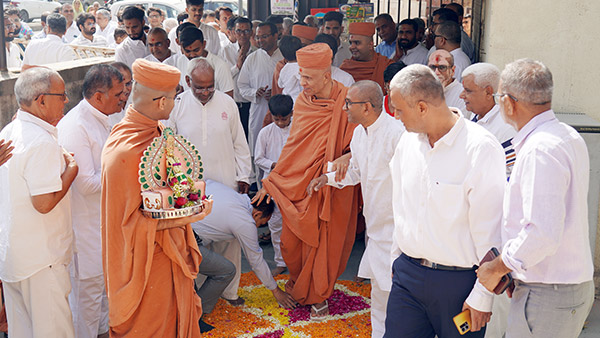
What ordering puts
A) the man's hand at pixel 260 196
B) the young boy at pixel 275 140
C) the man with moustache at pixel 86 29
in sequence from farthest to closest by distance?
the man with moustache at pixel 86 29
the young boy at pixel 275 140
the man's hand at pixel 260 196

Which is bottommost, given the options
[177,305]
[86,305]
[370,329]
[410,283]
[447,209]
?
[370,329]

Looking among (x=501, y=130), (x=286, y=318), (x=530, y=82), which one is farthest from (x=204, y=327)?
(x=530, y=82)

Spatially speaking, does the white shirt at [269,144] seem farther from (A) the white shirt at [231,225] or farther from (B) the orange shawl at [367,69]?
(B) the orange shawl at [367,69]

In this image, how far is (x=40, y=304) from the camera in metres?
4.07

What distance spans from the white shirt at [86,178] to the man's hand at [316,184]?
162 cm

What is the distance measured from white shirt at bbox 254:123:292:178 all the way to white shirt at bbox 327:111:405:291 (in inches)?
68.7

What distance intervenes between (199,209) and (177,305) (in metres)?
0.60

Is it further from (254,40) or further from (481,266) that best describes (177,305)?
(254,40)

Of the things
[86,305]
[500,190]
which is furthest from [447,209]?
[86,305]

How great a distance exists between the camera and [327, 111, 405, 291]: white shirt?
4652 millimetres

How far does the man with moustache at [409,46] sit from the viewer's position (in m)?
8.66

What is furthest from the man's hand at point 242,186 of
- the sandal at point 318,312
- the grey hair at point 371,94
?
the grey hair at point 371,94

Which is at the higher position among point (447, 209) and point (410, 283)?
point (447, 209)

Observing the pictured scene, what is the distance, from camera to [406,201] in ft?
11.0
